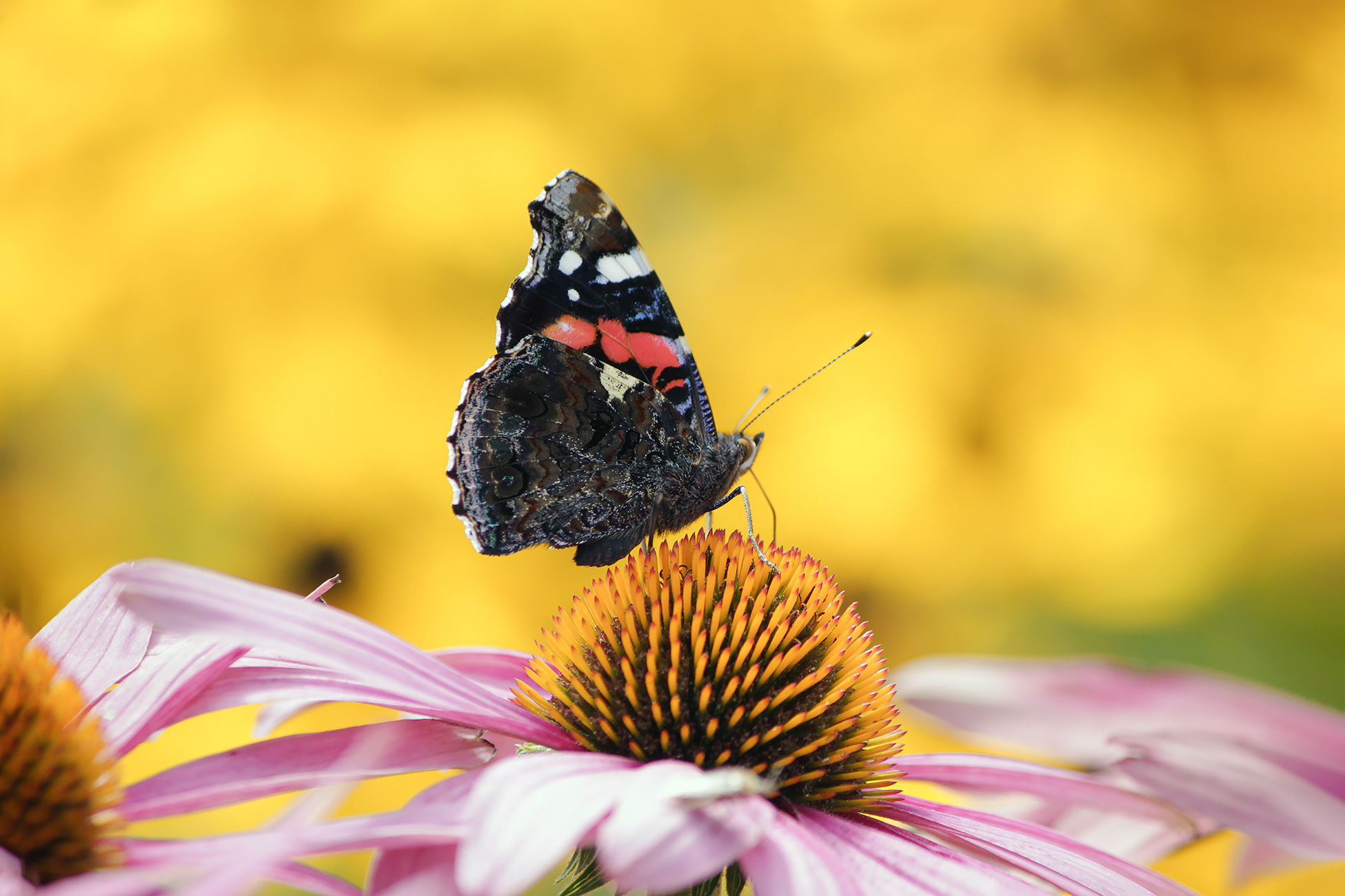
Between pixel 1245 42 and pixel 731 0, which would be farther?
pixel 731 0

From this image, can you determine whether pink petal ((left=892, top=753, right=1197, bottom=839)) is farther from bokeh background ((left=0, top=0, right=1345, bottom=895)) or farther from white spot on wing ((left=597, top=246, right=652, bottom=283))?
bokeh background ((left=0, top=0, right=1345, bottom=895))

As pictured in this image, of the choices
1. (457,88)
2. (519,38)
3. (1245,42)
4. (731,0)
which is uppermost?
(1245,42)

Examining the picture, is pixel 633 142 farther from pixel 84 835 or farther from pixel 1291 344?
pixel 84 835

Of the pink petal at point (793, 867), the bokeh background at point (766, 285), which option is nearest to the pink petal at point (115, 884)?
the pink petal at point (793, 867)

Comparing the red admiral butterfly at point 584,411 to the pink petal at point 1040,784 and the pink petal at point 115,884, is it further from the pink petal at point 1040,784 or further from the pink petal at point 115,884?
the pink petal at point 115,884

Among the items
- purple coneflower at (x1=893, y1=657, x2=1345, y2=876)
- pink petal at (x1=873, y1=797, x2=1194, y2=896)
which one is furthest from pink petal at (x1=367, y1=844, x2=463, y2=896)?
purple coneflower at (x1=893, y1=657, x2=1345, y2=876)

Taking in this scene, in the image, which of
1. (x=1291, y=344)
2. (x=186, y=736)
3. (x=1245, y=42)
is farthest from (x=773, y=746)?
(x=1245, y=42)

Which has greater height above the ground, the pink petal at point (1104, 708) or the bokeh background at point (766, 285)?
the bokeh background at point (766, 285)

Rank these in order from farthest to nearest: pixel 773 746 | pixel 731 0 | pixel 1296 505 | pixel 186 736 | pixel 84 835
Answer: pixel 731 0 < pixel 1296 505 < pixel 186 736 < pixel 773 746 < pixel 84 835
